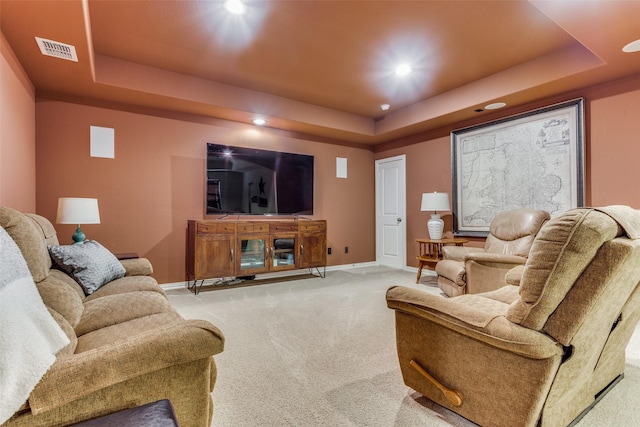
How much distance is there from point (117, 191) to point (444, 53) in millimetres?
3860

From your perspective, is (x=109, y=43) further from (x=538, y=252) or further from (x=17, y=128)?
(x=538, y=252)

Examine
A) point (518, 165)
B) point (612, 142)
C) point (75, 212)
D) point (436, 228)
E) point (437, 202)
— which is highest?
point (612, 142)

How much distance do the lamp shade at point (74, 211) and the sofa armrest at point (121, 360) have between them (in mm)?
2554

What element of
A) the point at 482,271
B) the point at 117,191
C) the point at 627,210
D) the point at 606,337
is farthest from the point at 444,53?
the point at 117,191

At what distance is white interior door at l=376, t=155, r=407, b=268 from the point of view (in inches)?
209

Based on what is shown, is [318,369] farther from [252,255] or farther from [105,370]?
[252,255]

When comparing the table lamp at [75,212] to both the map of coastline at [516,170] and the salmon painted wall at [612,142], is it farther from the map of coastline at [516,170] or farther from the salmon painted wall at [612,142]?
the salmon painted wall at [612,142]

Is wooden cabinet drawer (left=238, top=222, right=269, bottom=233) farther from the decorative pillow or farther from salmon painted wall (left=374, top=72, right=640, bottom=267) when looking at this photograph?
salmon painted wall (left=374, top=72, right=640, bottom=267)

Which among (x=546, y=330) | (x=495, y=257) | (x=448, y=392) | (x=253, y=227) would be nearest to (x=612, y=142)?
(x=495, y=257)

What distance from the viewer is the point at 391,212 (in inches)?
218

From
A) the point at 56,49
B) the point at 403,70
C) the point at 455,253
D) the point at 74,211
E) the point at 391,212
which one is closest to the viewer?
the point at 56,49

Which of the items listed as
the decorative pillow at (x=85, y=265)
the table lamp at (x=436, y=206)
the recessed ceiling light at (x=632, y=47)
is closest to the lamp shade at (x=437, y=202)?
the table lamp at (x=436, y=206)

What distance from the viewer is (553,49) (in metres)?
3.03

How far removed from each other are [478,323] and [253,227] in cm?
320
